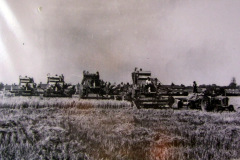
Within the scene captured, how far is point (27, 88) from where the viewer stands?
25359mm

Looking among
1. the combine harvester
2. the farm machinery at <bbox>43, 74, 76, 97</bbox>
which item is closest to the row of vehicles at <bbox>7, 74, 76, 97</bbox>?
the farm machinery at <bbox>43, 74, 76, 97</bbox>

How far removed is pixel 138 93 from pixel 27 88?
497 inches

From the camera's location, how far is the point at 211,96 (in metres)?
16.1

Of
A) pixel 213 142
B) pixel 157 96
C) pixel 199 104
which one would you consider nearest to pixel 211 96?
pixel 199 104

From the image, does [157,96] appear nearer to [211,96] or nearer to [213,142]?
[211,96]

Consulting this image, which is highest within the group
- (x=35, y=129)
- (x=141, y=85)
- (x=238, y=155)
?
(x=141, y=85)

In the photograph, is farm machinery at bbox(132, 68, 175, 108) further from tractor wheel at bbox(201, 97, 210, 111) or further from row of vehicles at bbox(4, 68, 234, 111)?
tractor wheel at bbox(201, 97, 210, 111)

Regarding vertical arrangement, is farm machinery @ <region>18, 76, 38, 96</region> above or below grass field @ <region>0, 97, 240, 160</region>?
above

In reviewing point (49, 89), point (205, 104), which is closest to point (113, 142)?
point (205, 104)

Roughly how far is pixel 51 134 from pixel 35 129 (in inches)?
27.2

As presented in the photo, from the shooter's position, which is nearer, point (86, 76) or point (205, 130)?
point (205, 130)

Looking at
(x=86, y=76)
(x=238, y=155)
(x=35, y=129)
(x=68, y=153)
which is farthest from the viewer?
(x=86, y=76)

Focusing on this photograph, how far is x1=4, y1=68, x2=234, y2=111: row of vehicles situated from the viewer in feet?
51.3

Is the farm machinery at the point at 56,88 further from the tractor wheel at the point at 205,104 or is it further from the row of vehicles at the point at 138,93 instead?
the tractor wheel at the point at 205,104
